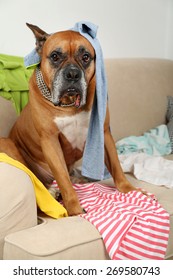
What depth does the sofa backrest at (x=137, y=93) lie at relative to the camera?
2.81 metres

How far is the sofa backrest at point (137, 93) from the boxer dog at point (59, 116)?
66 cm

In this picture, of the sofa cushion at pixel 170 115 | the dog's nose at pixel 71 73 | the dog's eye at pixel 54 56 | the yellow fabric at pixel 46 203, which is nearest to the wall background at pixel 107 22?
the sofa cushion at pixel 170 115

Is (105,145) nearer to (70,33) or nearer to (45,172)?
(45,172)

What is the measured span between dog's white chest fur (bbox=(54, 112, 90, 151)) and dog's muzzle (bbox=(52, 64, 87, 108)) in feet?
0.40

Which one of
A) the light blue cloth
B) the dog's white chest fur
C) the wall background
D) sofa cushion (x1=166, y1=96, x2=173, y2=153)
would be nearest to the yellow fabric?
the dog's white chest fur

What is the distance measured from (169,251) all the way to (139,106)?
135cm

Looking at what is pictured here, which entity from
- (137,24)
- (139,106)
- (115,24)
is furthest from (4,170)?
(137,24)

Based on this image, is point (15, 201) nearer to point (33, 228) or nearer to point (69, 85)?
point (33, 228)

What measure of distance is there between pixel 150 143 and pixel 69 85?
44.8 inches

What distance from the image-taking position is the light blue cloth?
274 cm

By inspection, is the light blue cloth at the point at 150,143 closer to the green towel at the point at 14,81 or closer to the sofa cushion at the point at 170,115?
the sofa cushion at the point at 170,115

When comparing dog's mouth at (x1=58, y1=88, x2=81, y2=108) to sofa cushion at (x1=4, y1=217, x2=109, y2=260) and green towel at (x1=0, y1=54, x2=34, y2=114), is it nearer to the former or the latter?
green towel at (x1=0, y1=54, x2=34, y2=114)

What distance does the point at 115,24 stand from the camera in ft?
10.6

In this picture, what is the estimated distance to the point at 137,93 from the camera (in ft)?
9.66
